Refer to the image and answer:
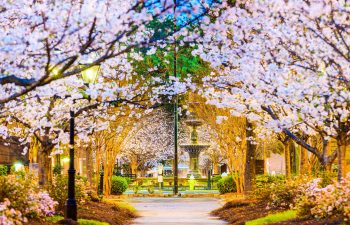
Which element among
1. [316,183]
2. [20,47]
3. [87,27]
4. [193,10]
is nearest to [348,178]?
[316,183]

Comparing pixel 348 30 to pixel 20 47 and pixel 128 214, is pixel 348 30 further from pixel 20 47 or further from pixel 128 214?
pixel 128 214

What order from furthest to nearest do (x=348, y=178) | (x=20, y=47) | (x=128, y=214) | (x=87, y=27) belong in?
(x=128, y=214) < (x=348, y=178) < (x=87, y=27) < (x=20, y=47)

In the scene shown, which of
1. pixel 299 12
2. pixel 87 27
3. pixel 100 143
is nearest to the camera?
Result: pixel 87 27

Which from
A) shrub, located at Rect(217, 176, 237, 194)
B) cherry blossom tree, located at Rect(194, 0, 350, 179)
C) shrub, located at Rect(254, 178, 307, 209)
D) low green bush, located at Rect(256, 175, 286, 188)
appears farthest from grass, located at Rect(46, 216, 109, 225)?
shrub, located at Rect(217, 176, 237, 194)

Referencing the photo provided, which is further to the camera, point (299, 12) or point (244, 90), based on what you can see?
point (244, 90)

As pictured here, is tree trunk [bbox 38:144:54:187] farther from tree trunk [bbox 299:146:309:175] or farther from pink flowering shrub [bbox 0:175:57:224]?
tree trunk [bbox 299:146:309:175]

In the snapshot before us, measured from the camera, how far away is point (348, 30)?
43.1 ft

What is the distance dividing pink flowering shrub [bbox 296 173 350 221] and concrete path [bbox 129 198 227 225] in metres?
4.64

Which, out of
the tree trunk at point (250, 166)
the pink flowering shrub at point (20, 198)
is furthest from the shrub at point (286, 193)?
the pink flowering shrub at point (20, 198)

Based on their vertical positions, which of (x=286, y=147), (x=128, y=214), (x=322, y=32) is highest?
(x=322, y=32)

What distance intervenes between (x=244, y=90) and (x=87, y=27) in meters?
8.42

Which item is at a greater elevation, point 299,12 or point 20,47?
point 299,12

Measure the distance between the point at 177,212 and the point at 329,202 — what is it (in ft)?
36.8

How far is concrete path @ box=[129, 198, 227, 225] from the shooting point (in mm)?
21266
